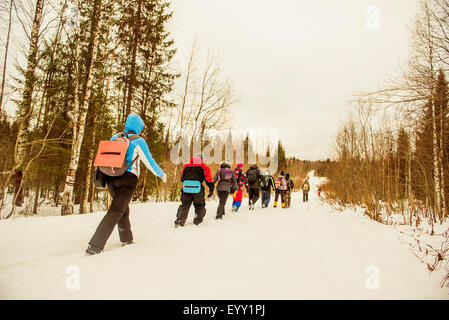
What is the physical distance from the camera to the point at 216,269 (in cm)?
217

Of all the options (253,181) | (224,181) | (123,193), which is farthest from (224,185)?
(123,193)

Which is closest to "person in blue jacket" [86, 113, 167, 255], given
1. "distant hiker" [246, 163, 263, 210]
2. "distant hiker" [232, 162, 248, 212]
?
"distant hiker" [232, 162, 248, 212]

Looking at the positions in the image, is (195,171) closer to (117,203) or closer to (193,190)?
(193,190)

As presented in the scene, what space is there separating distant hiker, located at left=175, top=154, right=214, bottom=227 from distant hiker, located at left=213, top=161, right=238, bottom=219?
4.19ft

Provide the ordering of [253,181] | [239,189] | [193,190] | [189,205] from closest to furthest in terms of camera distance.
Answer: [193,190]
[189,205]
[239,189]
[253,181]

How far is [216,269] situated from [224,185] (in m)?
4.20

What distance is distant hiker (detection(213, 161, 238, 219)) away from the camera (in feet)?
20.2

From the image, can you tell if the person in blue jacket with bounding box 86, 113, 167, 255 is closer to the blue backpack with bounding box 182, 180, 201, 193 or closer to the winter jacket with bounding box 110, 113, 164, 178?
the winter jacket with bounding box 110, 113, 164, 178

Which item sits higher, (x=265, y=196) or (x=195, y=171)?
(x=195, y=171)

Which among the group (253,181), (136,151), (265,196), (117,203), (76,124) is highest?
(76,124)

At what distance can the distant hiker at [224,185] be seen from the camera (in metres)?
6.16

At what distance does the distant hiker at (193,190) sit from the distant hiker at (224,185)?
128 cm

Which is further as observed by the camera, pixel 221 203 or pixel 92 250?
pixel 221 203
